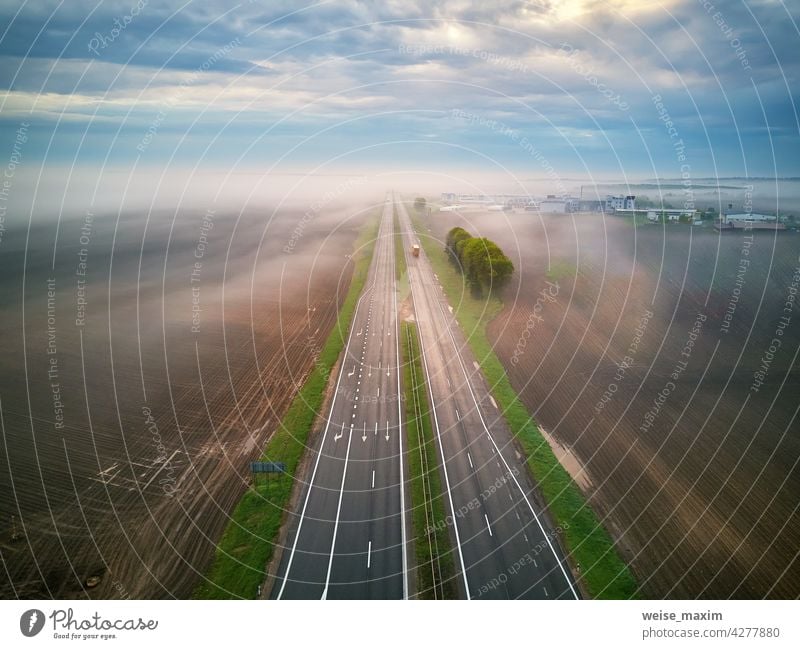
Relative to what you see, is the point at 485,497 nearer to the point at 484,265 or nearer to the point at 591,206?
the point at 484,265

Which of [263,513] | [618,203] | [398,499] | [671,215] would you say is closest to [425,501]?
[398,499]

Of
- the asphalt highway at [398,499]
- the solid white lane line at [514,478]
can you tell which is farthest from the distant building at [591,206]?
the asphalt highway at [398,499]

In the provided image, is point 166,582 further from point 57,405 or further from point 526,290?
point 526,290

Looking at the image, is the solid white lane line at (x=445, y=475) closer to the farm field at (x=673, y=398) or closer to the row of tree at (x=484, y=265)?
the farm field at (x=673, y=398)

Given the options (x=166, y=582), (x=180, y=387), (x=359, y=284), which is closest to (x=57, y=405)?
(x=180, y=387)

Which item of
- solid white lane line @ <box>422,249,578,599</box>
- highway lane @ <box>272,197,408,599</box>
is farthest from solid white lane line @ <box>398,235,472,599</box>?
solid white lane line @ <box>422,249,578,599</box>
